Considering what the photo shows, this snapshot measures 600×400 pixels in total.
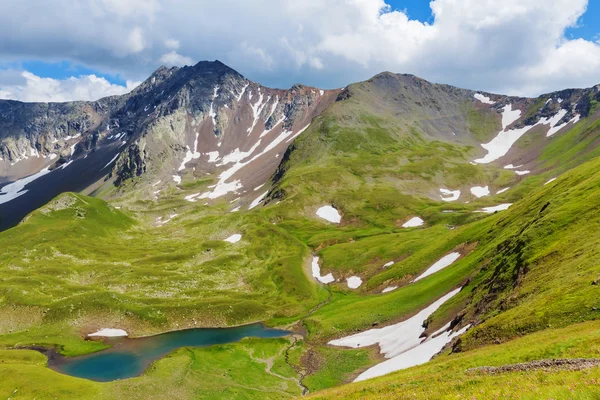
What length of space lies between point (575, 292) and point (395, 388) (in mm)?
20631

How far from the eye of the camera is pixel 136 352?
8700cm

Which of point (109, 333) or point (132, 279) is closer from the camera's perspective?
point (109, 333)

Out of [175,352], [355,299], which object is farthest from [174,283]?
[355,299]

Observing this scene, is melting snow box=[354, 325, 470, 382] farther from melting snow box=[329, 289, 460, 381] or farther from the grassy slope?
the grassy slope

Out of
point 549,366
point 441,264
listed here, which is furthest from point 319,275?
point 549,366

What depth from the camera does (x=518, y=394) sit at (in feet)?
54.7

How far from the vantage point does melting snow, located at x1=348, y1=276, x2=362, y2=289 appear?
130 meters

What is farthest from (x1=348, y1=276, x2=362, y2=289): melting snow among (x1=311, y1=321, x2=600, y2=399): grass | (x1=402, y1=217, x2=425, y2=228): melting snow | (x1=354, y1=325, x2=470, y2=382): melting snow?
(x1=311, y1=321, x2=600, y2=399): grass

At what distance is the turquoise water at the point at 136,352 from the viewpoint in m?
74.7

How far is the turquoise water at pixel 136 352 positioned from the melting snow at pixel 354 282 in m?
36.1

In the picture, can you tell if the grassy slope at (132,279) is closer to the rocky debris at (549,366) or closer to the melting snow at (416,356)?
the melting snow at (416,356)

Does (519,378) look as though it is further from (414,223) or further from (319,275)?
(414,223)

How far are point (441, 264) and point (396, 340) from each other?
36018 mm

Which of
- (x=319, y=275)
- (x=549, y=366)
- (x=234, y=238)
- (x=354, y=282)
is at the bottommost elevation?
(x=354, y=282)
